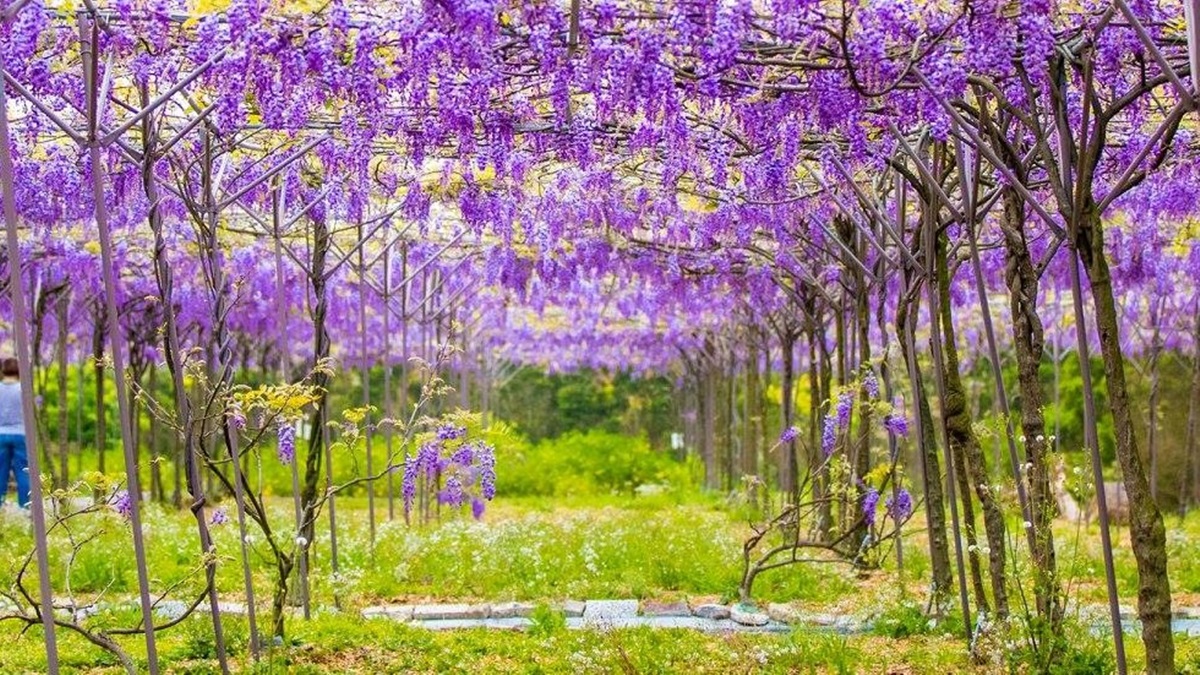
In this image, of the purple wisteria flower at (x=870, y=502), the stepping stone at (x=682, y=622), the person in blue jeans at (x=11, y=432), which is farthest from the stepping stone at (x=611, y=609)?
the person in blue jeans at (x=11, y=432)

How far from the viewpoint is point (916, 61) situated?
4.89 metres

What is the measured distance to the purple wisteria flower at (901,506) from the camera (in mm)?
8219

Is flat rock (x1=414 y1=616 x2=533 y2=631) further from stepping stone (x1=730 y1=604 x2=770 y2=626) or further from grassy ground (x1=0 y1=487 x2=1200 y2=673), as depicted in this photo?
stepping stone (x1=730 y1=604 x2=770 y2=626)

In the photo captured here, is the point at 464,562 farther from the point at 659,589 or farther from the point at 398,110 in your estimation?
the point at 398,110

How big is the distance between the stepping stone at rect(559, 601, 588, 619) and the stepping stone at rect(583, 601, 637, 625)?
31mm

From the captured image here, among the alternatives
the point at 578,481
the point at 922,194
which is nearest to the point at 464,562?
the point at 922,194

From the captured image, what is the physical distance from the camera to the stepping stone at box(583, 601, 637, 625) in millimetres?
8117

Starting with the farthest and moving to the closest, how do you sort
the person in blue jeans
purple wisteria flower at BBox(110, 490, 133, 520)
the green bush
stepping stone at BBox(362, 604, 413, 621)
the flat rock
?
the green bush, the person in blue jeans, stepping stone at BBox(362, 604, 413, 621), the flat rock, purple wisteria flower at BBox(110, 490, 133, 520)

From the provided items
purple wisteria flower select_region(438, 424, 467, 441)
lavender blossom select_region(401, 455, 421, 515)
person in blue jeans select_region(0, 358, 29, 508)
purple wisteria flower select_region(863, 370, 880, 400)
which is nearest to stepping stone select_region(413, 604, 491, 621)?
lavender blossom select_region(401, 455, 421, 515)

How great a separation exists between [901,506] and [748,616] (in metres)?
1.23

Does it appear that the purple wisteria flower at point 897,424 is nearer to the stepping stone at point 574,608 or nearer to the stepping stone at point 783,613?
the stepping stone at point 783,613

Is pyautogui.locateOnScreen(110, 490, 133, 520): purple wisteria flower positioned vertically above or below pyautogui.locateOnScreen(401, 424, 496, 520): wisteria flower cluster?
below

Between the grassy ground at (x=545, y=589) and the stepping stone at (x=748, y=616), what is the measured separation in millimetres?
339

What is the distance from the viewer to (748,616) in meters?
8.08
